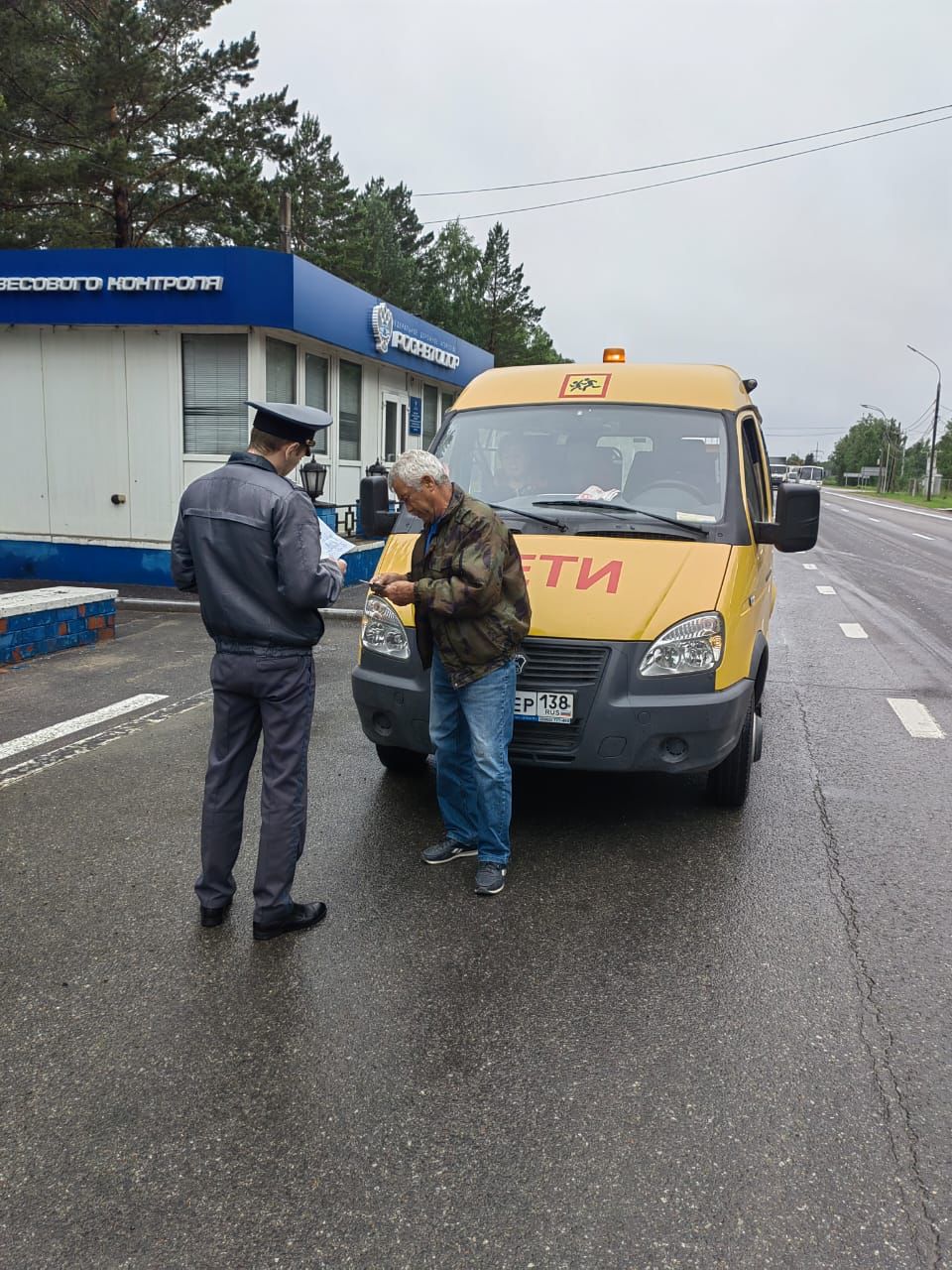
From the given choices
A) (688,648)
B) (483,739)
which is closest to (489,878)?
(483,739)

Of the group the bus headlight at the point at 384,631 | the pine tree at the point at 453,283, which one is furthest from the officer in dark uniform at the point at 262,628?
the pine tree at the point at 453,283

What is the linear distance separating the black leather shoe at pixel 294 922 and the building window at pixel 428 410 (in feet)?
55.8

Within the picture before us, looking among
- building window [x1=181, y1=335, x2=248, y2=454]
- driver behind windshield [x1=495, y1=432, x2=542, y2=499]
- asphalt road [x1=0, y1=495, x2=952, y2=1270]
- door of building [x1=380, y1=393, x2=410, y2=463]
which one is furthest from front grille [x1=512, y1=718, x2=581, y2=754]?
door of building [x1=380, y1=393, x2=410, y2=463]

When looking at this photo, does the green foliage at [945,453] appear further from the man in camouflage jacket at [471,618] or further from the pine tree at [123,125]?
the man in camouflage jacket at [471,618]

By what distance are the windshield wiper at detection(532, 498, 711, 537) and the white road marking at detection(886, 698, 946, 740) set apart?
2.78m

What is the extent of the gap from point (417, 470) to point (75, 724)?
151 inches

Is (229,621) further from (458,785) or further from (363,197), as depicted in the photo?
(363,197)

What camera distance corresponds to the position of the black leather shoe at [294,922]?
3.54 metres

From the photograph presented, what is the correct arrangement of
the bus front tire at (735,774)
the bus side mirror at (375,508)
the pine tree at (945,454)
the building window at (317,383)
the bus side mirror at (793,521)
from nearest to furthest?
the bus front tire at (735,774), the bus side mirror at (793,521), the bus side mirror at (375,508), the building window at (317,383), the pine tree at (945,454)

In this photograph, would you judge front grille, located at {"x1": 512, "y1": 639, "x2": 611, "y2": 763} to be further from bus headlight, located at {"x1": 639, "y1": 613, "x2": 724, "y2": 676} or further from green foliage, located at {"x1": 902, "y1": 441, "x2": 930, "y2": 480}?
green foliage, located at {"x1": 902, "y1": 441, "x2": 930, "y2": 480}

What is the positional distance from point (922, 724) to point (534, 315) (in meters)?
51.3

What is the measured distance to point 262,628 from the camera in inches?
133

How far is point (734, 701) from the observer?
4.30 m

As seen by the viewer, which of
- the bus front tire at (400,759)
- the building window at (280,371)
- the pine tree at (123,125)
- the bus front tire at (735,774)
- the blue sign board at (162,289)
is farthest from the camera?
the pine tree at (123,125)
